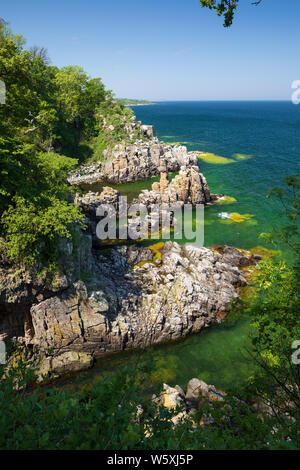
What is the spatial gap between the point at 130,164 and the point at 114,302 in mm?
45097

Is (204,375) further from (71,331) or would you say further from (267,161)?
(267,161)

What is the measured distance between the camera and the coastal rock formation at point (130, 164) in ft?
191

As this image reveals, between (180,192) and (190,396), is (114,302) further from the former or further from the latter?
(180,192)

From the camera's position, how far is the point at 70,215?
58.9ft

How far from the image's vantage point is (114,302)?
67.2 ft

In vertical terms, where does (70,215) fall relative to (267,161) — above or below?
below

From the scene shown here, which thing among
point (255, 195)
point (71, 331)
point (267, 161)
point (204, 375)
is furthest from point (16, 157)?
point (267, 161)

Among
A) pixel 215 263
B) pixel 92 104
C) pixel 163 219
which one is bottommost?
pixel 215 263

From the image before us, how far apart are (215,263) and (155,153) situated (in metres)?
44.3

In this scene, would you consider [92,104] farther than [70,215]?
Yes

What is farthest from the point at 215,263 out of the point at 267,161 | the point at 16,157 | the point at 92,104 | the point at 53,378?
the point at 92,104

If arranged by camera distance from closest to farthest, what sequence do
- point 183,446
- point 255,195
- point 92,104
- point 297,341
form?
point 183,446 < point 297,341 < point 255,195 < point 92,104

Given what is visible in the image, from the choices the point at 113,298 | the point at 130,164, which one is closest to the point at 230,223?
the point at 113,298
